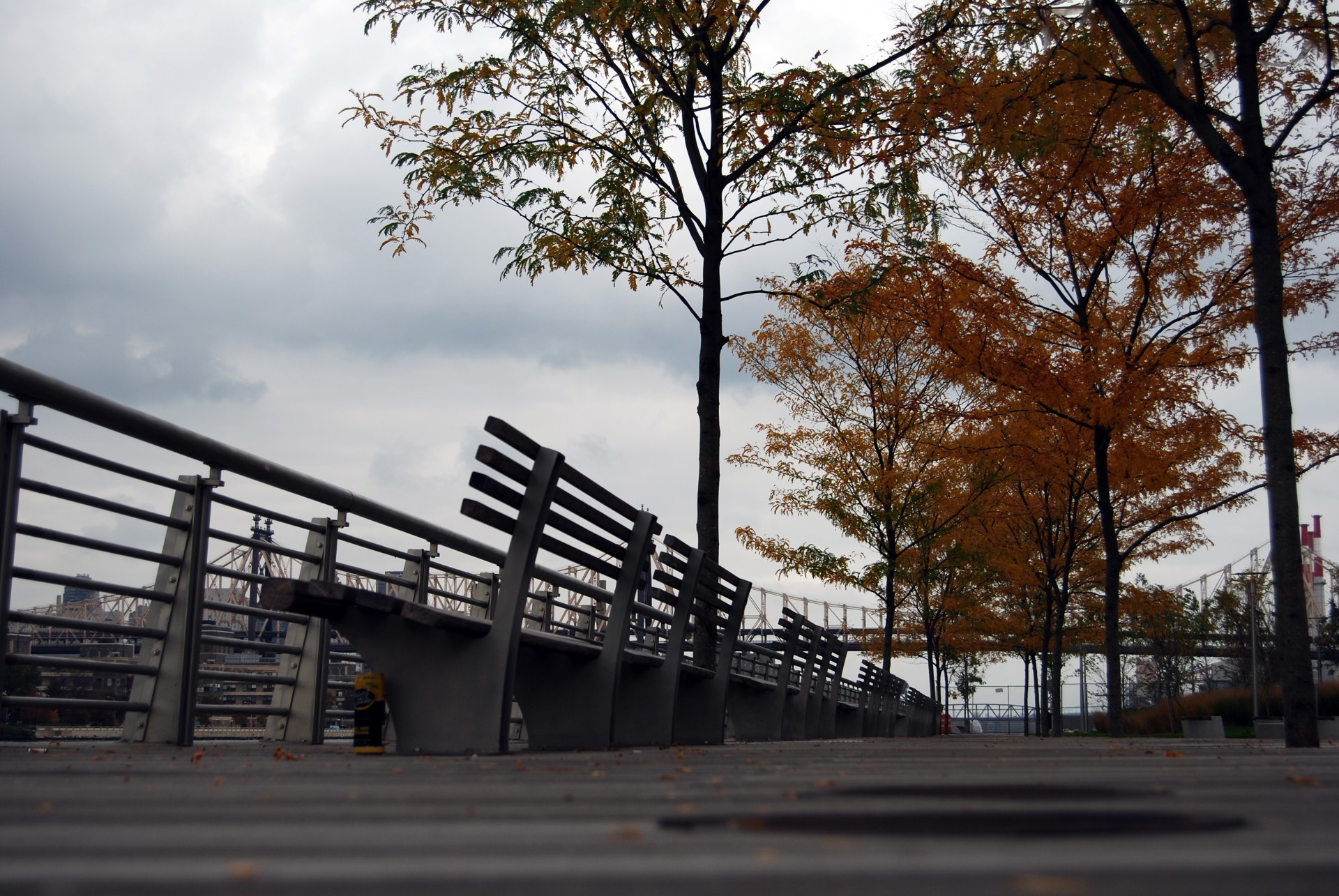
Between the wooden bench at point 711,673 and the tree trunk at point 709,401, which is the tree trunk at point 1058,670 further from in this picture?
the wooden bench at point 711,673

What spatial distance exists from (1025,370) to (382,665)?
10.8m

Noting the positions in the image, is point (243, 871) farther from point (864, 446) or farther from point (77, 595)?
point (864, 446)

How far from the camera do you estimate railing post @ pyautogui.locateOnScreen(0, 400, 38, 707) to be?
4641 mm

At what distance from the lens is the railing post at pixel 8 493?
15.2 ft

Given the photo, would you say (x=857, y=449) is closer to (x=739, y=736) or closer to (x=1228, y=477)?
(x=1228, y=477)

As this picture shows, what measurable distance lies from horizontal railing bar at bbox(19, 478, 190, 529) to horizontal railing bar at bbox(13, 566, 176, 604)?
302 mm

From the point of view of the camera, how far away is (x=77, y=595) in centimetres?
622

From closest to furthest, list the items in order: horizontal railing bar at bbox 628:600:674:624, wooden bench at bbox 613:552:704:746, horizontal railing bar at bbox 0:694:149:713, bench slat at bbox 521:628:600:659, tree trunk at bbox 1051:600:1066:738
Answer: horizontal railing bar at bbox 0:694:149:713
bench slat at bbox 521:628:600:659
horizontal railing bar at bbox 628:600:674:624
wooden bench at bbox 613:552:704:746
tree trunk at bbox 1051:600:1066:738

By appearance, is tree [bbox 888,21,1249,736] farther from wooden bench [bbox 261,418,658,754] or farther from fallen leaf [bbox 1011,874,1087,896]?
fallen leaf [bbox 1011,874,1087,896]

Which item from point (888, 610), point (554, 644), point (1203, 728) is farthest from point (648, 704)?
point (888, 610)

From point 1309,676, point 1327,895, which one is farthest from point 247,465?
point 1309,676

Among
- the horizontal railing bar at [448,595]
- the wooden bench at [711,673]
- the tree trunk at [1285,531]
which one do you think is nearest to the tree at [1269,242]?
the tree trunk at [1285,531]

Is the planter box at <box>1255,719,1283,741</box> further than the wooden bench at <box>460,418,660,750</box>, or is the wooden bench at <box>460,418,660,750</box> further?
the planter box at <box>1255,719,1283,741</box>

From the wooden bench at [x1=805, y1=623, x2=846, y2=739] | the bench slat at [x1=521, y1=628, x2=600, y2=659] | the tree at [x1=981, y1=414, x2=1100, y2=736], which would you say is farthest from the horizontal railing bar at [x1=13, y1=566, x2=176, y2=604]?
the tree at [x1=981, y1=414, x2=1100, y2=736]
